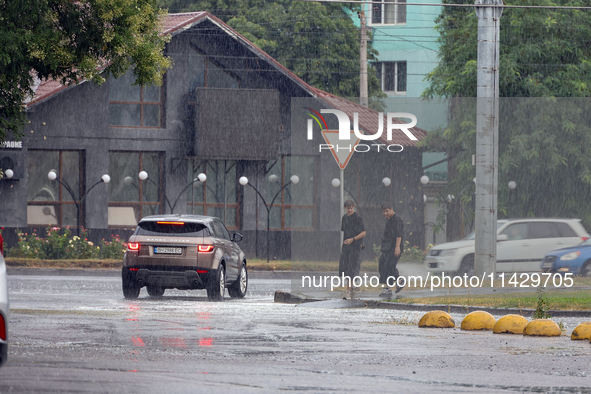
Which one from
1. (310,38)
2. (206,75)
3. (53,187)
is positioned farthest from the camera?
(310,38)

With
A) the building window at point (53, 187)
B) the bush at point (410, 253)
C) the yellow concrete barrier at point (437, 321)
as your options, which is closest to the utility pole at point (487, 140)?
the bush at point (410, 253)

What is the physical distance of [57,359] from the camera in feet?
29.7

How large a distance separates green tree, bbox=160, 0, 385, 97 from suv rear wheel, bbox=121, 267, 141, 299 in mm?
27354

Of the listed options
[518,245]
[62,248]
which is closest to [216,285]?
[518,245]

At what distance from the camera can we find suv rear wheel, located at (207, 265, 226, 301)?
17.5 m

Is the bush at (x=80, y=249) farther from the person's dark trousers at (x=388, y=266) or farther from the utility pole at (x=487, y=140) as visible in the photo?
the utility pole at (x=487, y=140)

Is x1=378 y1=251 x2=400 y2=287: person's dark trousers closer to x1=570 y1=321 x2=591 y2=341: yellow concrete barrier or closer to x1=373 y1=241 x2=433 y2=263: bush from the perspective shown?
x1=373 y1=241 x2=433 y2=263: bush

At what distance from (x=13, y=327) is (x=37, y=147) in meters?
21.6

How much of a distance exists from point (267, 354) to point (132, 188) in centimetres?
2514

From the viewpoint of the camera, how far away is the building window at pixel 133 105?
3375 cm

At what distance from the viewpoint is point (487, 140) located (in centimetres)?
1864

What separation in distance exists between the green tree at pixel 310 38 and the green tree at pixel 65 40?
1111 inches

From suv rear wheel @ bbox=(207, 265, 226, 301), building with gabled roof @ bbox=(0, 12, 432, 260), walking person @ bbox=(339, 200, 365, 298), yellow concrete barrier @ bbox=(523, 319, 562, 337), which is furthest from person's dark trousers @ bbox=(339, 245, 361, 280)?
building with gabled roof @ bbox=(0, 12, 432, 260)

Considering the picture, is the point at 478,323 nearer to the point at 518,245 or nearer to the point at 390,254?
the point at 390,254
